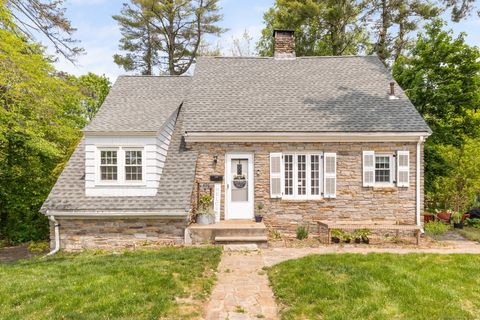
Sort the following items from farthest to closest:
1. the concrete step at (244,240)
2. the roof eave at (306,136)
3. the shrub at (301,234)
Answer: the roof eave at (306,136)
the shrub at (301,234)
the concrete step at (244,240)

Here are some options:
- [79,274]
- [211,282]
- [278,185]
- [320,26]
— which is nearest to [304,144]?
[278,185]

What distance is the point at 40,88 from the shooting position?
809 cm

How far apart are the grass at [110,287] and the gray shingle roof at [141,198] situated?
1828 mm

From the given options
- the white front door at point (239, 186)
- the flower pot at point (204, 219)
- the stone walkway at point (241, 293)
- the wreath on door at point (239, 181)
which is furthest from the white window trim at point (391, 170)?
the flower pot at point (204, 219)

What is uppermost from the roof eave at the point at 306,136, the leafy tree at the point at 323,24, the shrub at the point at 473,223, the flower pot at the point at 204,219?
the leafy tree at the point at 323,24

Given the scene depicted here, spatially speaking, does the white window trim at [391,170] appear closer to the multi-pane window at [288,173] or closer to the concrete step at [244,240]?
the multi-pane window at [288,173]

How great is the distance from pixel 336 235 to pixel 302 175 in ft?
6.97

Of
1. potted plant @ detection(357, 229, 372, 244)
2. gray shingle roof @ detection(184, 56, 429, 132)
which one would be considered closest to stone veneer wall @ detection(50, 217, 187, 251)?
gray shingle roof @ detection(184, 56, 429, 132)

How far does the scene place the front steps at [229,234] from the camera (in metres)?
8.98

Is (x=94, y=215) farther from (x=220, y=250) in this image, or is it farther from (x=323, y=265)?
(x=323, y=265)

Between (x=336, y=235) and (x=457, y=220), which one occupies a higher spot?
(x=336, y=235)

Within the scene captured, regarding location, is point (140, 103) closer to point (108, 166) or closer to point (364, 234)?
point (108, 166)

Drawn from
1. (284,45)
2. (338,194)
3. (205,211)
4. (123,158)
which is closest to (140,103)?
(123,158)

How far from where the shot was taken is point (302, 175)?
1060cm
